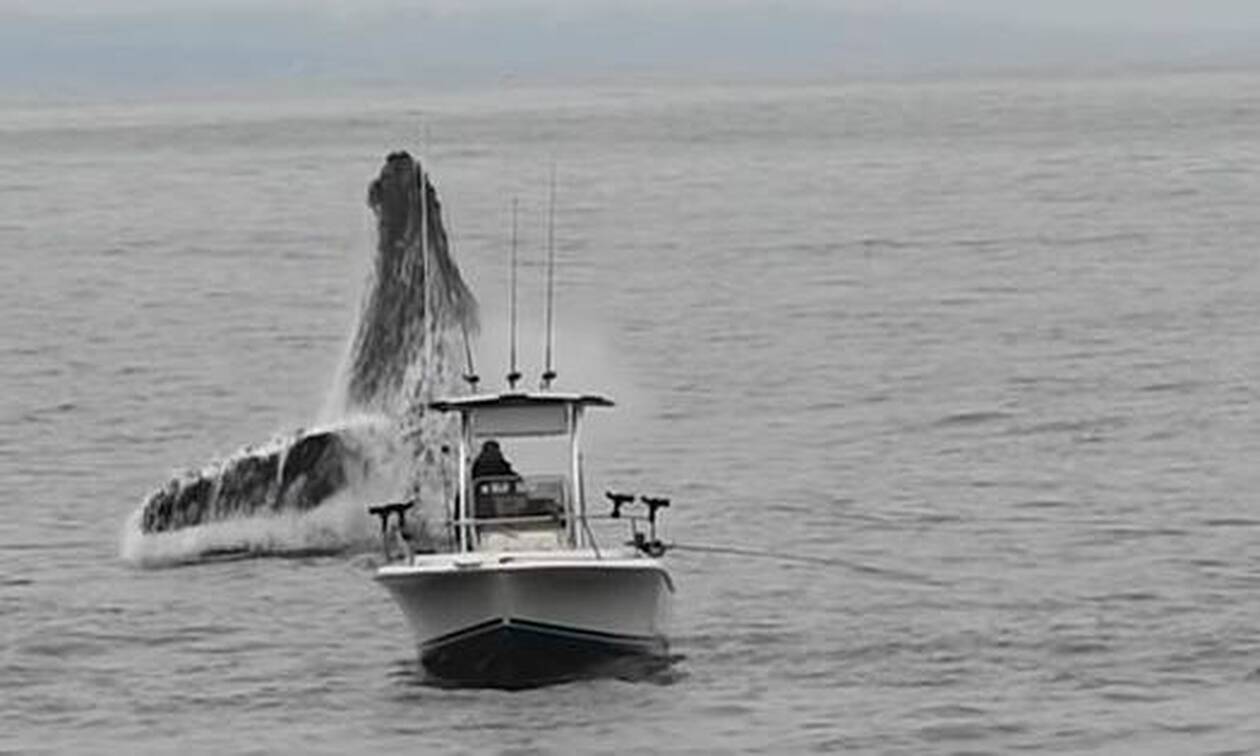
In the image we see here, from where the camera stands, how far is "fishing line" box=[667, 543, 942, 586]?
50.0 metres

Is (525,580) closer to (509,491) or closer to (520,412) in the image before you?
(509,491)

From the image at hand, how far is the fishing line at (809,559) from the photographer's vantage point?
5000 centimetres

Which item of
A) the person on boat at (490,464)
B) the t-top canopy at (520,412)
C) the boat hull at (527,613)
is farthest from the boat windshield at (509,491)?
the boat hull at (527,613)

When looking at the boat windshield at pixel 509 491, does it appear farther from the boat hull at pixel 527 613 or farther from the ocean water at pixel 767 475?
the ocean water at pixel 767 475

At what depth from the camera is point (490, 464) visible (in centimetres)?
4353

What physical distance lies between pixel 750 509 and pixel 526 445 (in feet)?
13.5

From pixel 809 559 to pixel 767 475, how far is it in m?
9.73

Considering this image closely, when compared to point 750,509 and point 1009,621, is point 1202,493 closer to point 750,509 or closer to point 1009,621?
point 750,509

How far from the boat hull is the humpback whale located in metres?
11.6

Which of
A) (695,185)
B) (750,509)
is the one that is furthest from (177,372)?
(695,185)

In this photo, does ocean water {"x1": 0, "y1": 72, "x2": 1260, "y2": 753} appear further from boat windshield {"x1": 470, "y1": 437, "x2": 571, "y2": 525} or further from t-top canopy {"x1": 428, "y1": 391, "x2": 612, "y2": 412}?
t-top canopy {"x1": 428, "y1": 391, "x2": 612, "y2": 412}

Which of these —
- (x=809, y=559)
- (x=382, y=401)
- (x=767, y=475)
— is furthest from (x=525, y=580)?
(x=767, y=475)

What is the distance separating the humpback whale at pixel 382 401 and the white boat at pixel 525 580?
9795mm

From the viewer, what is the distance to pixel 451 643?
41.7 meters
